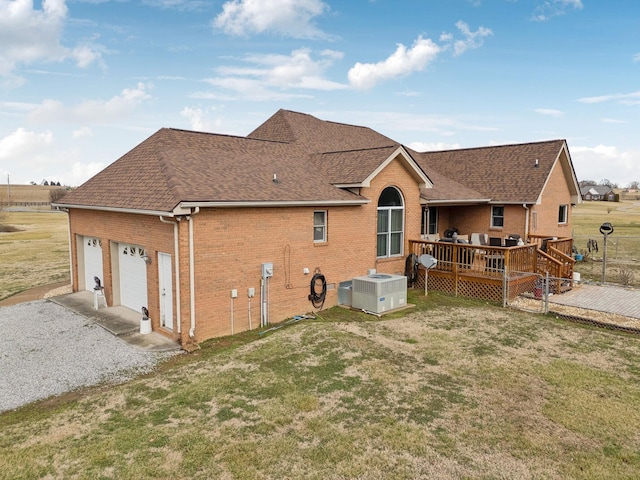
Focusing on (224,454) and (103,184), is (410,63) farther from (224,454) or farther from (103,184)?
(224,454)

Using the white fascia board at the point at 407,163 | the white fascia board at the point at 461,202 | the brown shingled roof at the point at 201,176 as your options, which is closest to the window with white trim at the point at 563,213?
the white fascia board at the point at 461,202

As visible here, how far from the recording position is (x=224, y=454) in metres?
6.14

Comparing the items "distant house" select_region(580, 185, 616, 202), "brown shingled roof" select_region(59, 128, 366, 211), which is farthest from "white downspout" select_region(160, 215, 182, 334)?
"distant house" select_region(580, 185, 616, 202)

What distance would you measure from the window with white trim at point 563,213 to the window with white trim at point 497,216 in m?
4.70

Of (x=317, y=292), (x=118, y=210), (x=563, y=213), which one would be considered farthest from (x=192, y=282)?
(x=563, y=213)

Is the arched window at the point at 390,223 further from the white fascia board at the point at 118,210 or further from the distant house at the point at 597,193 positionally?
the distant house at the point at 597,193

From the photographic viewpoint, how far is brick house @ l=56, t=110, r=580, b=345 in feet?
38.2

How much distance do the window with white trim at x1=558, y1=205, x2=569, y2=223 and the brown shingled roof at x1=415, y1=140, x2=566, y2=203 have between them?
3.72 m

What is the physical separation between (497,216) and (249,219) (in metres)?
14.4

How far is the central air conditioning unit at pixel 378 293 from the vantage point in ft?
46.2

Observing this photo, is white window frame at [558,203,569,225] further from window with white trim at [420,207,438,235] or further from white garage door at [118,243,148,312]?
white garage door at [118,243,148,312]

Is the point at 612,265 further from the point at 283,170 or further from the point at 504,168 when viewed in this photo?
the point at 283,170

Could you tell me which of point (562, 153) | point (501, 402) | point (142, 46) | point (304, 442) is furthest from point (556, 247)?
point (142, 46)

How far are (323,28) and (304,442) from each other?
81.4 feet
